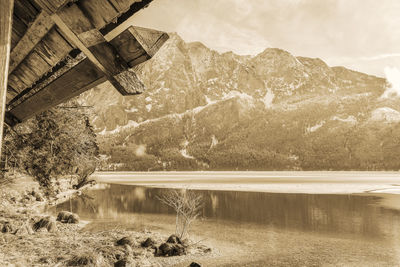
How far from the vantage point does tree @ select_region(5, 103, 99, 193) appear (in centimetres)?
845

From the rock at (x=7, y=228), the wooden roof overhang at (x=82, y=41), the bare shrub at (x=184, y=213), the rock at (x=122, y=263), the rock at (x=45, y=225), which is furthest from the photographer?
the bare shrub at (x=184, y=213)

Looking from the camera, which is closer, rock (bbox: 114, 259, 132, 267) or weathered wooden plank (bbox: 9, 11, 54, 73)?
weathered wooden plank (bbox: 9, 11, 54, 73)

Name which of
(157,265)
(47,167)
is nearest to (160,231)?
(157,265)

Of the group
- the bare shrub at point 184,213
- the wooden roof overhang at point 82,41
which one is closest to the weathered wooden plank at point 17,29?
the wooden roof overhang at point 82,41

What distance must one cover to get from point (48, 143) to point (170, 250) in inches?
294

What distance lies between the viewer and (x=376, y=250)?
14.7m

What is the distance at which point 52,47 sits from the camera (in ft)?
7.41

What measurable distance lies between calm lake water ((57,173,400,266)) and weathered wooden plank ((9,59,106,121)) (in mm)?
10051

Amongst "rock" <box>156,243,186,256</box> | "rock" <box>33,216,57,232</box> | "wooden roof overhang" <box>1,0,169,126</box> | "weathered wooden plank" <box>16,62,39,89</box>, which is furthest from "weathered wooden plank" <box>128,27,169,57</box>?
"rock" <box>33,216,57,232</box>

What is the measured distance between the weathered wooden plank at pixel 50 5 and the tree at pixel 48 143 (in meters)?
6.62

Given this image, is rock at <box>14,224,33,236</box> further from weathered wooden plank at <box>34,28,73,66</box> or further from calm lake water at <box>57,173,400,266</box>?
weathered wooden plank at <box>34,28,73,66</box>

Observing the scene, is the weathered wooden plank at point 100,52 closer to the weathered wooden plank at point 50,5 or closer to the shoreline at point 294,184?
the weathered wooden plank at point 50,5

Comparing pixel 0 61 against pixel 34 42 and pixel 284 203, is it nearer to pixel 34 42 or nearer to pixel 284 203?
pixel 34 42

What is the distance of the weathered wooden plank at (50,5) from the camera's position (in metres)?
1.75
